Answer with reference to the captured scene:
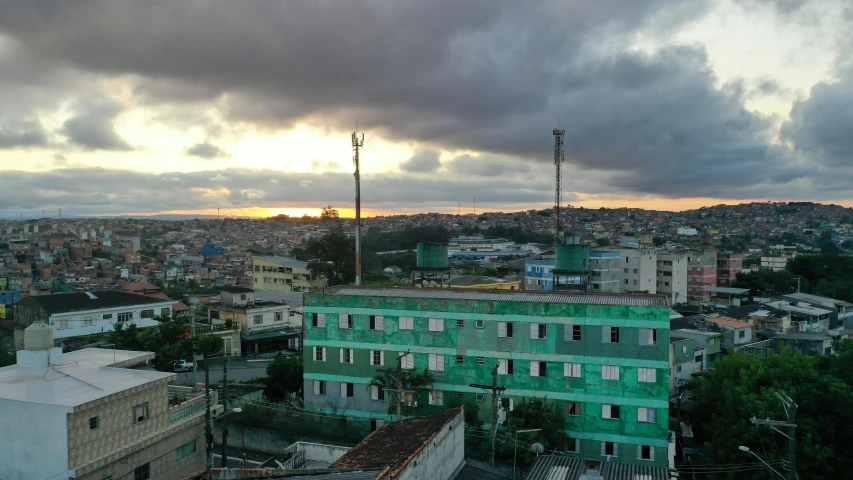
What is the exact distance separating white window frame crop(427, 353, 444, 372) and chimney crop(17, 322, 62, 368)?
51.6ft

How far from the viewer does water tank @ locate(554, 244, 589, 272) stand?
120 feet

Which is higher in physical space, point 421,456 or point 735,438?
point 421,456

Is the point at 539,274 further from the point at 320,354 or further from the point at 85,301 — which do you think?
the point at 85,301

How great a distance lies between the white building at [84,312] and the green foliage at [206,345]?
7306mm

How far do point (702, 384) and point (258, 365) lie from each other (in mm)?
31982

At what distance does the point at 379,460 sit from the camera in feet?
52.7

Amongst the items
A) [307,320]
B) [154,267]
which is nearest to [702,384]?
[307,320]

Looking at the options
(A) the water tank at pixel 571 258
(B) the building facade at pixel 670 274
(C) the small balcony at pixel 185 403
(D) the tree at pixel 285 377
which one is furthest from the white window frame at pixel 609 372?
(B) the building facade at pixel 670 274

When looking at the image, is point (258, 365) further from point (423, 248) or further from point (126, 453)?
point (126, 453)

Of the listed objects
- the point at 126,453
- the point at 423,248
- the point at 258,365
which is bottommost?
the point at 258,365

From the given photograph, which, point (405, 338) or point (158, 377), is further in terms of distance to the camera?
point (405, 338)

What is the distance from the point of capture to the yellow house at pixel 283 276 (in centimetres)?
7288

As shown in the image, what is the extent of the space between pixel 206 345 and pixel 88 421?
25377 millimetres

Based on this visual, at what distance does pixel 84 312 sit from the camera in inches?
1823
